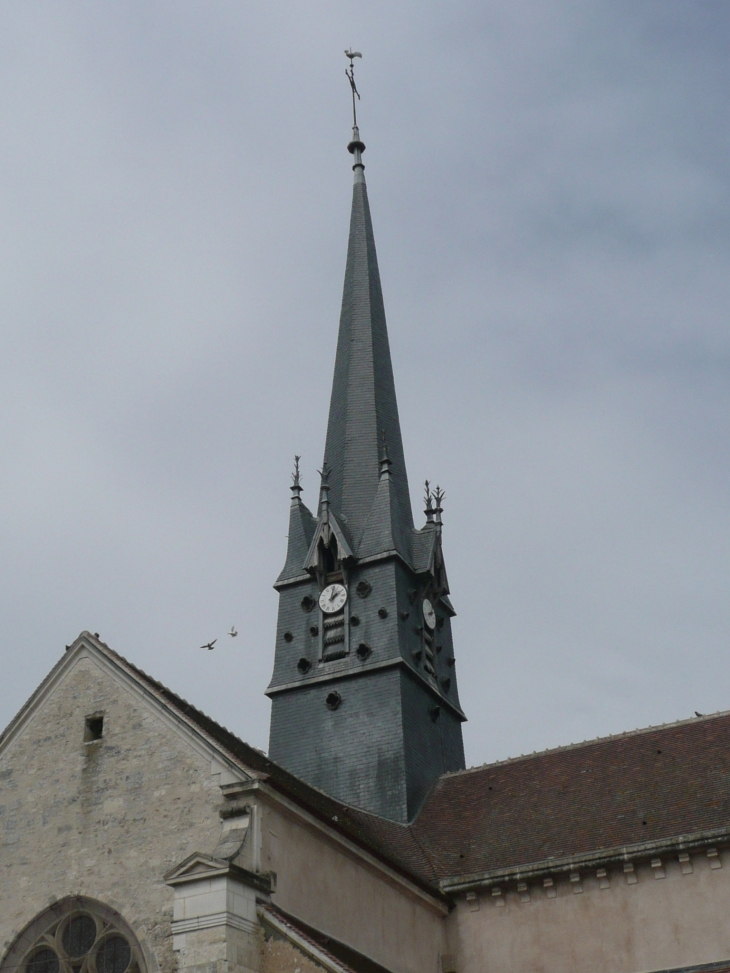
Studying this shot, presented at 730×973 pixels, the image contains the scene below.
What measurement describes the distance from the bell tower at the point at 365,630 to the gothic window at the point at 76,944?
803 cm

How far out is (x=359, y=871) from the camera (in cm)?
1828

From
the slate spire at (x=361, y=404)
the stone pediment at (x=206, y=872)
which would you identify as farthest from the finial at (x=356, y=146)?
the stone pediment at (x=206, y=872)

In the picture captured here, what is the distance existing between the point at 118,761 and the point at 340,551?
398 inches

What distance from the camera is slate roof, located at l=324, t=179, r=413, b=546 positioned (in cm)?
2816

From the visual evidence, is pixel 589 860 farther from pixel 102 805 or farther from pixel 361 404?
pixel 361 404

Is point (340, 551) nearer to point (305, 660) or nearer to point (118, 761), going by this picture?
point (305, 660)

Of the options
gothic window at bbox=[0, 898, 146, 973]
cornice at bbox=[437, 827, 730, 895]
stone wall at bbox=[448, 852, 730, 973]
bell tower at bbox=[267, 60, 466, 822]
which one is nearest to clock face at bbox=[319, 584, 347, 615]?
bell tower at bbox=[267, 60, 466, 822]

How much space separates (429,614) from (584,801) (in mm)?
6359

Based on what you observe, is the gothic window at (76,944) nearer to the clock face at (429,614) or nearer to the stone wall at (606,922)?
the stone wall at (606,922)

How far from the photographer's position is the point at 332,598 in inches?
1037

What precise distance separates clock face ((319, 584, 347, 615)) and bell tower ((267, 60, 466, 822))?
0.03 m

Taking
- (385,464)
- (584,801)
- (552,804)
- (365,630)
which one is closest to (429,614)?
(365,630)

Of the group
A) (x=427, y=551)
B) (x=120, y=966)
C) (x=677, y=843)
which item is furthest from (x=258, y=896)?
(x=427, y=551)

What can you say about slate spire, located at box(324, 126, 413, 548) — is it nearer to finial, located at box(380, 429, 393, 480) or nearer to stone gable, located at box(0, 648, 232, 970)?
finial, located at box(380, 429, 393, 480)
